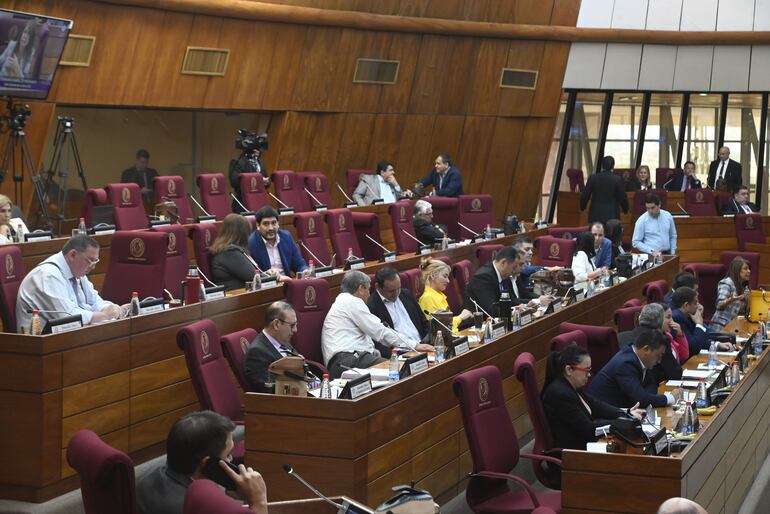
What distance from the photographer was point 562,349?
5.76 metres

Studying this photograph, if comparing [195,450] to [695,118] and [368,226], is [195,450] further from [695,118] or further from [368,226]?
[695,118]

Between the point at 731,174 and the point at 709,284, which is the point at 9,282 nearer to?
the point at 709,284

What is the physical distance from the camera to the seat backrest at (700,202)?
15344 mm

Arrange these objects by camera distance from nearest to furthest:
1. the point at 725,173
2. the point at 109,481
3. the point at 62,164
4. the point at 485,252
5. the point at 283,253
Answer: the point at 109,481, the point at 283,253, the point at 485,252, the point at 62,164, the point at 725,173

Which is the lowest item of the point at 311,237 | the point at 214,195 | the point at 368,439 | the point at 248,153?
the point at 368,439

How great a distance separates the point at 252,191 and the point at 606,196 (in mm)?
4797

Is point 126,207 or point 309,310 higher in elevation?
point 126,207

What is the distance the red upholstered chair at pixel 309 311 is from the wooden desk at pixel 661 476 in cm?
244

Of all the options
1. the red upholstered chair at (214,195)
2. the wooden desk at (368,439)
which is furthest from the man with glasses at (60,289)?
the red upholstered chair at (214,195)

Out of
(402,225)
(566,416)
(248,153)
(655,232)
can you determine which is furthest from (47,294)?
(655,232)

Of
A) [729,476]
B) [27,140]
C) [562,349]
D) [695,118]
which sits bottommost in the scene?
[729,476]

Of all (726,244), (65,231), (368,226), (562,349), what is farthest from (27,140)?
(726,244)

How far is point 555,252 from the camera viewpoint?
10.6 m

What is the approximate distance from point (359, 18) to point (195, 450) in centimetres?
1096
